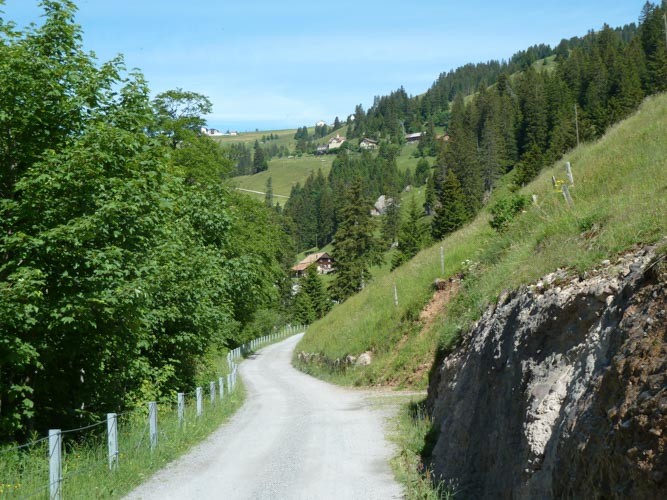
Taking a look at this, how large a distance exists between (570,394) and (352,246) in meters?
72.0

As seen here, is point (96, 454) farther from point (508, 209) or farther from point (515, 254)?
point (508, 209)

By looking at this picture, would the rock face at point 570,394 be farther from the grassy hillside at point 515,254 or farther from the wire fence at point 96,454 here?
the wire fence at point 96,454

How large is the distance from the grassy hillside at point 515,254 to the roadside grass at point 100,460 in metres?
5.91

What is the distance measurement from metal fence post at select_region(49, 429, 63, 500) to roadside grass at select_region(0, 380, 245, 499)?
85 millimetres

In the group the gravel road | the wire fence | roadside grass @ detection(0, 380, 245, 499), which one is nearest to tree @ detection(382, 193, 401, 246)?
the gravel road

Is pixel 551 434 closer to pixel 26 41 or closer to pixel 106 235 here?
pixel 106 235

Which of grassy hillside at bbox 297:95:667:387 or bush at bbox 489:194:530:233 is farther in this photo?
bush at bbox 489:194:530:233

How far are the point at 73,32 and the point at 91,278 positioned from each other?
5562mm

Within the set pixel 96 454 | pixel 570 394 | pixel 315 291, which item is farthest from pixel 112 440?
pixel 315 291

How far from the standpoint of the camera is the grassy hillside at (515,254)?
8.03 metres

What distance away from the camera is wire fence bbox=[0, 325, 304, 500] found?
8062 millimetres

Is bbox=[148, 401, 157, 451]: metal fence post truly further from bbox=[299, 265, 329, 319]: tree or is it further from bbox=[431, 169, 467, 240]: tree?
bbox=[299, 265, 329, 319]: tree

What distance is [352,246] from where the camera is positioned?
77.4m

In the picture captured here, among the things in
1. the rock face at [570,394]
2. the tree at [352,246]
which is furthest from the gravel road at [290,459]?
the tree at [352,246]
